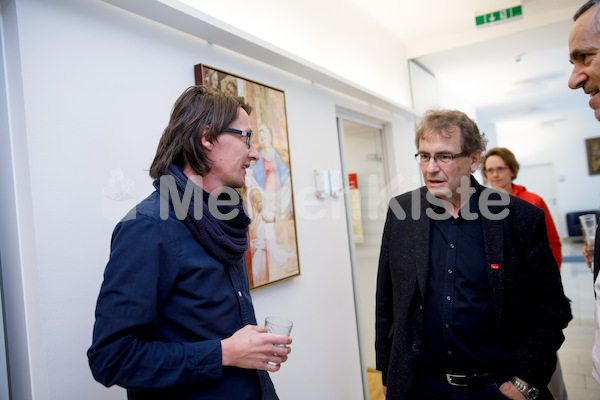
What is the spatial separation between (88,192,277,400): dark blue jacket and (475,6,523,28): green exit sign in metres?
4.25

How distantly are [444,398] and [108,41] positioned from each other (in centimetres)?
204

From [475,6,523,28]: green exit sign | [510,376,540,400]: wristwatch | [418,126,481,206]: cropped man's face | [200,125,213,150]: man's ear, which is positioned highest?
[475,6,523,28]: green exit sign

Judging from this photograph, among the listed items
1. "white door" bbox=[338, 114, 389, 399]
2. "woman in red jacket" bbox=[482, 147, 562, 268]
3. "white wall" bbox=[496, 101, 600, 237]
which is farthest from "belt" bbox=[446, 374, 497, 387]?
"white wall" bbox=[496, 101, 600, 237]

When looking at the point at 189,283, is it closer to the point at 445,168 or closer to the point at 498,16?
the point at 445,168

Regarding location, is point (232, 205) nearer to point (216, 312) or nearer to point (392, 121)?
point (216, 312)

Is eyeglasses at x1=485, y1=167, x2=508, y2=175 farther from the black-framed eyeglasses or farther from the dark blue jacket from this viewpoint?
the dark blue jacket

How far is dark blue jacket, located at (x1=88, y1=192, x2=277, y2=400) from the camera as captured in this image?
3.35 feet

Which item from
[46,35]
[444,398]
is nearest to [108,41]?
[46,35]

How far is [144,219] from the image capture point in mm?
1100

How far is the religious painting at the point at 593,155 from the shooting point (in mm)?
12531

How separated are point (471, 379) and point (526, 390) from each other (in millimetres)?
216

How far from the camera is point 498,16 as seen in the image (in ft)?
13.9

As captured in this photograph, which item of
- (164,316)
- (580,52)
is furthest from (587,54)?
(164,316)

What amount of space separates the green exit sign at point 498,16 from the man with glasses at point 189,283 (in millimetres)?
3878
